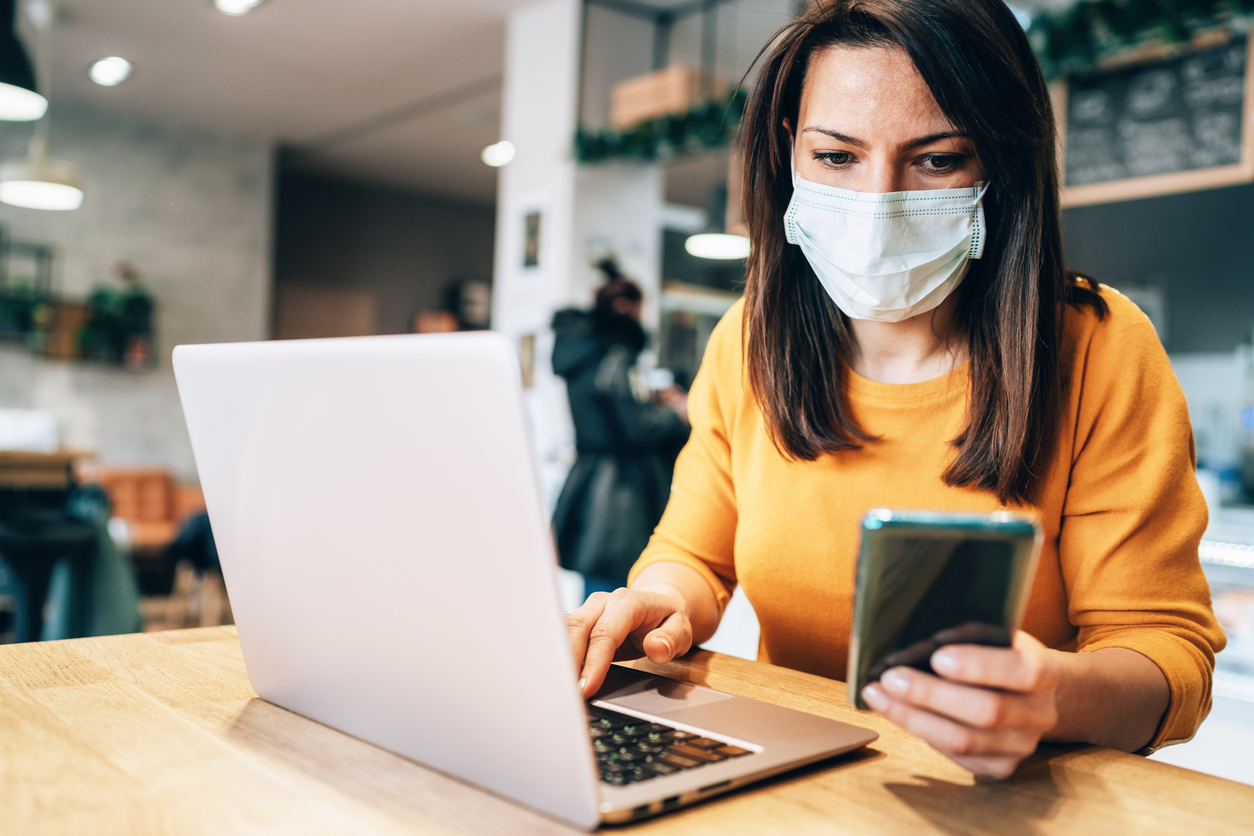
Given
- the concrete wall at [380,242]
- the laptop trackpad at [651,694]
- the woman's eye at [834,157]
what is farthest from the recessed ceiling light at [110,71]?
the laptop trackpad at [651,694]

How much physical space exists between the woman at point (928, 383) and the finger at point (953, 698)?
248 mm

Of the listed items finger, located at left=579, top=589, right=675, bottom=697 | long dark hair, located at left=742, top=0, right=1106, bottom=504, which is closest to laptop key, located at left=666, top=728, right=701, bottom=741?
finger, located at left=579, top=589, right=675, bottom=697

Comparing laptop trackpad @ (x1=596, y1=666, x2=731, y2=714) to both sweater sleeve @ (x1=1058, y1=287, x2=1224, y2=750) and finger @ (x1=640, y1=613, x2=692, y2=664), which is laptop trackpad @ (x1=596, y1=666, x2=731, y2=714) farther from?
sweater sleeve @ (x1=1058, y1=287, x2=1224, y2=750)

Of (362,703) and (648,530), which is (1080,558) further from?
(648,530)


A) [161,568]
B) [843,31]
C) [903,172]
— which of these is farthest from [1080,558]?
[161,568]

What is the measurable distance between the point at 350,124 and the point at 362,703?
22.1 feet

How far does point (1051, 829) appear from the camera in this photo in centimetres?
54

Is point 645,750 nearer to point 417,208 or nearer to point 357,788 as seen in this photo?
point 357,788

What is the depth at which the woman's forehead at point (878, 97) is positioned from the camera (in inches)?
35.3

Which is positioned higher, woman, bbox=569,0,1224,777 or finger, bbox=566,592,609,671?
woman, bbox=569,0,1224,777

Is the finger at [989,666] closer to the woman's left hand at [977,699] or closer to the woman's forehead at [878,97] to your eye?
the woman's left hand at [977,699]

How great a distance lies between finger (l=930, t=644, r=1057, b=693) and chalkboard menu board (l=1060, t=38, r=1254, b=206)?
2.76 m

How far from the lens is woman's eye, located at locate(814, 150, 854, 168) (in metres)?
0.96

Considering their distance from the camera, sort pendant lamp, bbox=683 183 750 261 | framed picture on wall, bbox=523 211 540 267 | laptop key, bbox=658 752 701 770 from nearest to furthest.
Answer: laptop key, bbox=658 752 701 770, pendant lamp, bbox=683 183 750 261, framed picture on wall, bbox=523 211 540 267
